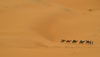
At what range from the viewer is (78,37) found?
12.5 metres

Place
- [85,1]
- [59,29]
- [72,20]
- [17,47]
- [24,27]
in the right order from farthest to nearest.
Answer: [85,1], [72,20], [59,29], [24,27], [17,47]

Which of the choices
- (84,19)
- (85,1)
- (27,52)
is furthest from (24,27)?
(85,1)

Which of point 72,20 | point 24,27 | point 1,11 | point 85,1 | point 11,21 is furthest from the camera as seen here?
point 85,1

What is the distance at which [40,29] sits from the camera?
12.9 m

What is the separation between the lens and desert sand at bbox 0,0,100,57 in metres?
7.45

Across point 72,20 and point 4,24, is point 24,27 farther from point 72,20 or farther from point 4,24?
point 72,20

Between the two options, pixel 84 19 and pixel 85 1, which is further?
pixel 85 1

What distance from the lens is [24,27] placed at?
1193 centimetres

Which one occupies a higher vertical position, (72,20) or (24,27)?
(72,20)

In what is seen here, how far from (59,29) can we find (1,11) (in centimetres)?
557

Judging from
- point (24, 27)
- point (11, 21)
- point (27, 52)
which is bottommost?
point (27, 52)

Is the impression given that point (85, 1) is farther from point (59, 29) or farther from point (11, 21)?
point (11, 21)

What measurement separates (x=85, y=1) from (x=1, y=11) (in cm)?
1850

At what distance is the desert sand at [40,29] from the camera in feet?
24.5
